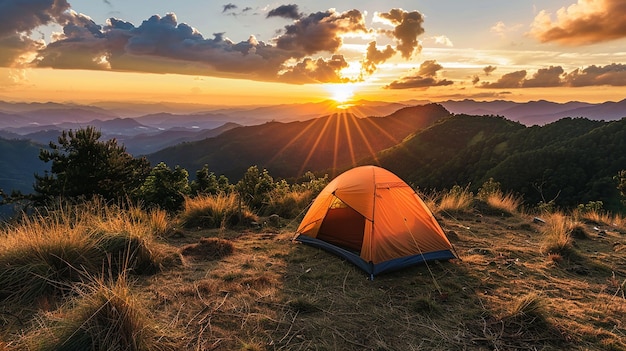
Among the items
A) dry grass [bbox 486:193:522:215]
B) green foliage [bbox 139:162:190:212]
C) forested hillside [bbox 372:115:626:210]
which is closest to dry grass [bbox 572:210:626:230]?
dry grass [bbox 486:193:522:215]

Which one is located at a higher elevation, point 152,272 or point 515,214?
point 152,272

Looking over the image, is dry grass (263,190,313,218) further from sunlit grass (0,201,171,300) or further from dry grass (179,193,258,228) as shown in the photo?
sunlit grass (0,201,171,300)

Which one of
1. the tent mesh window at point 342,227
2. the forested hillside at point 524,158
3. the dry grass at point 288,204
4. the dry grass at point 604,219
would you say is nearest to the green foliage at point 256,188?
the dry grass at point 288,204

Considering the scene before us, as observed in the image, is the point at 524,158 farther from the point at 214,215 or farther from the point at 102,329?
the point at 102,329

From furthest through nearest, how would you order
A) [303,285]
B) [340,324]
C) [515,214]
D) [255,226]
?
[515,214] → [255,226] → [303,285] → [340,324]

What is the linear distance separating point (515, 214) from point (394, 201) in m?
7.02

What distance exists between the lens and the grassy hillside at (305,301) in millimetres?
3338

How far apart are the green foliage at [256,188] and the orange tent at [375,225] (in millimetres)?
4084

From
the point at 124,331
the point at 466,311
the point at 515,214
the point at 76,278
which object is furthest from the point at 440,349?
the point at 515,214

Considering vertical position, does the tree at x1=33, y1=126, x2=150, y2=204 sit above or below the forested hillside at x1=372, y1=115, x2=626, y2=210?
above

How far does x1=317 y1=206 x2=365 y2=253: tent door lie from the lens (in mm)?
7148

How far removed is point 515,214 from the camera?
11172mm

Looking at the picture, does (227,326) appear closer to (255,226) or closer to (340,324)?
(340,324)

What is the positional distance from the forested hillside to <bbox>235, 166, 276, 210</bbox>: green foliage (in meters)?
40.4
